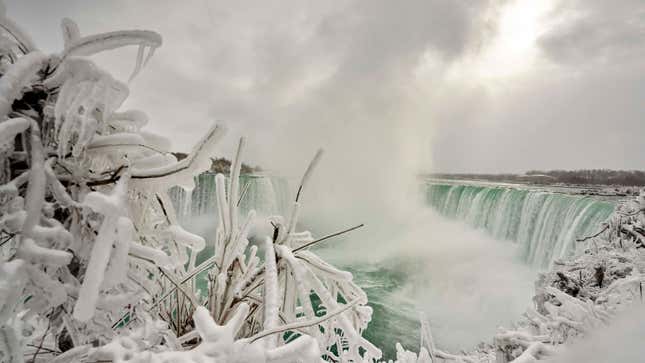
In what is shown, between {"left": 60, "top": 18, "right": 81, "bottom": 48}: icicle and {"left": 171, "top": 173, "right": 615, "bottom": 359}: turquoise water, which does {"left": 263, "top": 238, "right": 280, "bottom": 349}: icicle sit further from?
{"left": 171, "top": 173, "right": 615, "bottom": 359}: turquoise water

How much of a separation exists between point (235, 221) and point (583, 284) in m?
3.70

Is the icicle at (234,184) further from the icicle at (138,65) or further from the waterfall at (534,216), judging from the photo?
the waterfall at (534,216)

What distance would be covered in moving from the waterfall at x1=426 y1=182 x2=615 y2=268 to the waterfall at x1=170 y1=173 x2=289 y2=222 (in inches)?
383

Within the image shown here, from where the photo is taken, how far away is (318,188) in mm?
27531

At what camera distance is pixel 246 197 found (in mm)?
17359

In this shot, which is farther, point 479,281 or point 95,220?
point 479,281

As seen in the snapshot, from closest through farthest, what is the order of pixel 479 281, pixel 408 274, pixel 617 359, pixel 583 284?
pixel 617 359, pixel 583 284, pixel 479 281, pixel 408 274

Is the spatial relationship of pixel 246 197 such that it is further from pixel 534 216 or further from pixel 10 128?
pixel 10 128

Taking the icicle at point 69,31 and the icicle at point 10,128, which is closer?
the icicle at point 10,128

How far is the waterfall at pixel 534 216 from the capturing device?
9.74m

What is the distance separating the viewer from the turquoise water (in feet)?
33.2

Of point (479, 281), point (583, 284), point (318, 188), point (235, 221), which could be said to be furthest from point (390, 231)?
point (235, 221)

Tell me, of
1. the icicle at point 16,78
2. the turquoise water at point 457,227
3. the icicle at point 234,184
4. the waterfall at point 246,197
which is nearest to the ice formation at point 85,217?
the icicle at point 16,78

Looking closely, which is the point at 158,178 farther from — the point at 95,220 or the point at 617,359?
the point at 617,359
